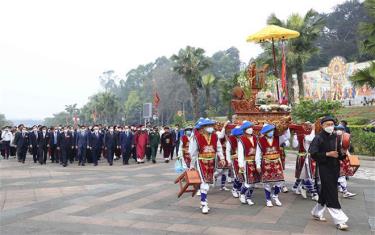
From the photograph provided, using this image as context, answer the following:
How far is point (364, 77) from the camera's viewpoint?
Answer: 14789mm

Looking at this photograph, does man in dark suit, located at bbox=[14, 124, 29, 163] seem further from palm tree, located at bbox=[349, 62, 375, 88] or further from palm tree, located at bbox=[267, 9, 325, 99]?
palm tree, located at bbox=[267, 9, 325, 99]

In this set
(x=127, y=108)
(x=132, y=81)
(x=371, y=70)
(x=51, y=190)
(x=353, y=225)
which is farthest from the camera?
(x=132, y=81)

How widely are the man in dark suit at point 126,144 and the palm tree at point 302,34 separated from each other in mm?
12371

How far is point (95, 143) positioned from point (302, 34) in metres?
15.1

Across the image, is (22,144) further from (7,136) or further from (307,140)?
(307,140)

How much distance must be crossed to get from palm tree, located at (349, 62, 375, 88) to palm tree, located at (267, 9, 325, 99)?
1042 cm

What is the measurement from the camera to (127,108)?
8700 cm

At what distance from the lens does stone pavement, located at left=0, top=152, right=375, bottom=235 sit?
6.36m

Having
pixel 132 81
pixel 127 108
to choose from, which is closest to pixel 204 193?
pixel 127 108

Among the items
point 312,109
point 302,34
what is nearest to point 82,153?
point 312,109

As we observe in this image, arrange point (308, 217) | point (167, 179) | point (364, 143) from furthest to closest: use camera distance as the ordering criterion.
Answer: point (364, 143)
point (167, 179)
point (308, 217)

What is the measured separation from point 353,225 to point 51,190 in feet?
22.3

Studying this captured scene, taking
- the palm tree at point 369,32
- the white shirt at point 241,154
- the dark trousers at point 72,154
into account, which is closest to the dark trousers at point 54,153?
the dark trousers at point 72,154

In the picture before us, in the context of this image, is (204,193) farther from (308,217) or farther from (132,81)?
(132,81)
